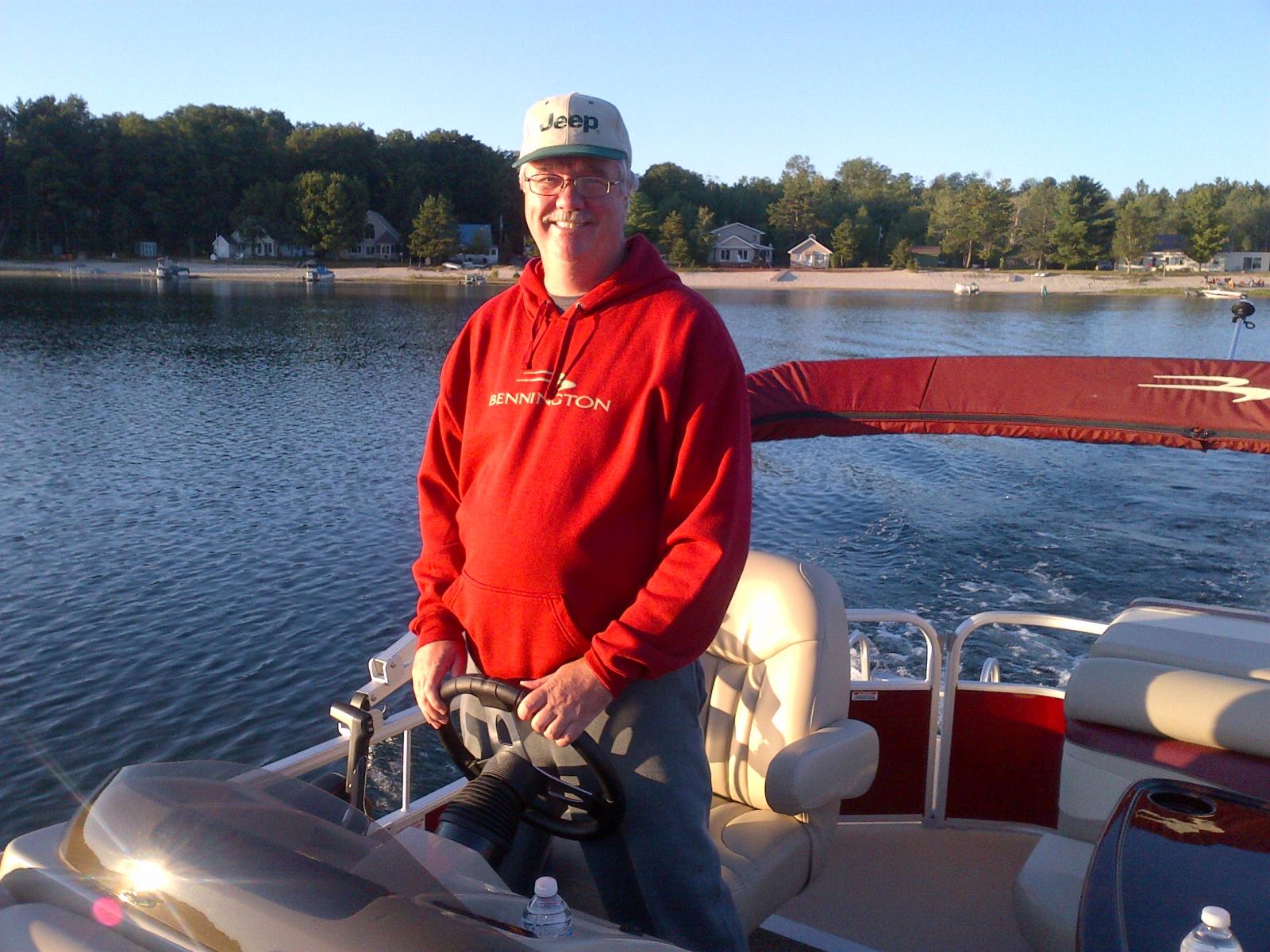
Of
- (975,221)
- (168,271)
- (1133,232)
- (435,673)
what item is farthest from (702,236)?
(435,673)

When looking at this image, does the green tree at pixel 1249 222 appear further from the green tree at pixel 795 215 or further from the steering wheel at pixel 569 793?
the steering wheel at pixel 569 793

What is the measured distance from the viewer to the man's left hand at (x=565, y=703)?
66.4 inches

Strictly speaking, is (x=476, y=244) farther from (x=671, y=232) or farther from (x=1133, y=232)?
(x=1133, y=232)

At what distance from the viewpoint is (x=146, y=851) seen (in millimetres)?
1176

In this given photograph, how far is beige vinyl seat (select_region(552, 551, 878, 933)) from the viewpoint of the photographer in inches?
100

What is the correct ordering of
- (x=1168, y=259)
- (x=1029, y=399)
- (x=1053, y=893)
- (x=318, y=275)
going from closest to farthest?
(x=1053, y=893) < (x=1029, y=399) < (x=318, y=275) < (x=1168, y=259)

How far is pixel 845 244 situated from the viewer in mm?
81000

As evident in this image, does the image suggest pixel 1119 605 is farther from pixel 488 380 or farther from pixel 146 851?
pixel 146 851

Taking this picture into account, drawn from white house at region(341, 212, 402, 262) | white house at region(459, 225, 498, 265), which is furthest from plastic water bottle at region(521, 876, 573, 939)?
white house at region(341, 212, 402, 262)

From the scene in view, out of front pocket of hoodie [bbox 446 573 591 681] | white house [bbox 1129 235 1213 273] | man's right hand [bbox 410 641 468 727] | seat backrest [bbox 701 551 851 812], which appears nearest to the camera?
front pocket of hoodie [bbox 446 573 591 681]

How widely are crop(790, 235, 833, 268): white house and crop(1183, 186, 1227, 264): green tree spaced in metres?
27.9

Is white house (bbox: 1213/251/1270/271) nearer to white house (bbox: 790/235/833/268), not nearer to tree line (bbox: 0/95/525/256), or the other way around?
white house (bbox: 790/235/833/268)

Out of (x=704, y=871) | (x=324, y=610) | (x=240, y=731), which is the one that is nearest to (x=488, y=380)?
(x=704, y=871)

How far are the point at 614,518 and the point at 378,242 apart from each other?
279ft
